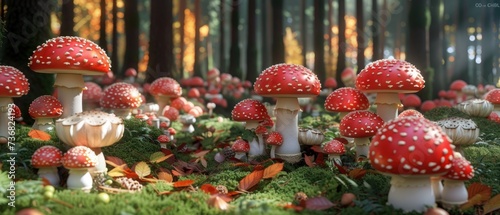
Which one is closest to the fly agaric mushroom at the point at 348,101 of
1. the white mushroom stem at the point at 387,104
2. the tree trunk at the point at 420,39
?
the white mushroom stem at the point at 387,104

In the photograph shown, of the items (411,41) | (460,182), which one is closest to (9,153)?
(460,182)

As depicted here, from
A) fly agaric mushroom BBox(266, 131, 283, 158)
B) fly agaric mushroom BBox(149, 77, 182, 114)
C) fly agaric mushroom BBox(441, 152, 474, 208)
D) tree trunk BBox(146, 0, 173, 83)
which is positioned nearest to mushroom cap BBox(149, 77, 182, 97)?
fly agaric mushroom BBox(149, 77, 182, 114)

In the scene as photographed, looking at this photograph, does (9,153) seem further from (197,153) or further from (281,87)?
(281,87)

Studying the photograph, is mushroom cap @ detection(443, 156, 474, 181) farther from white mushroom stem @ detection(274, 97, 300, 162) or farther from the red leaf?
white mushroom stem @ detection(274, 97, 300, 162)

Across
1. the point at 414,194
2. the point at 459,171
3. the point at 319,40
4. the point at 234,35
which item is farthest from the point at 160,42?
the point at 459,171

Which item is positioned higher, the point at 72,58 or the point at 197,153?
the point at 72,58

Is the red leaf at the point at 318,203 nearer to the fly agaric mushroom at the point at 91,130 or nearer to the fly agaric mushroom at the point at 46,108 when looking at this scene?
the fly agaric mushroom at the point at 91,130

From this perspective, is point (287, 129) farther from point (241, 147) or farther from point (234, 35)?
point (234, 35)
